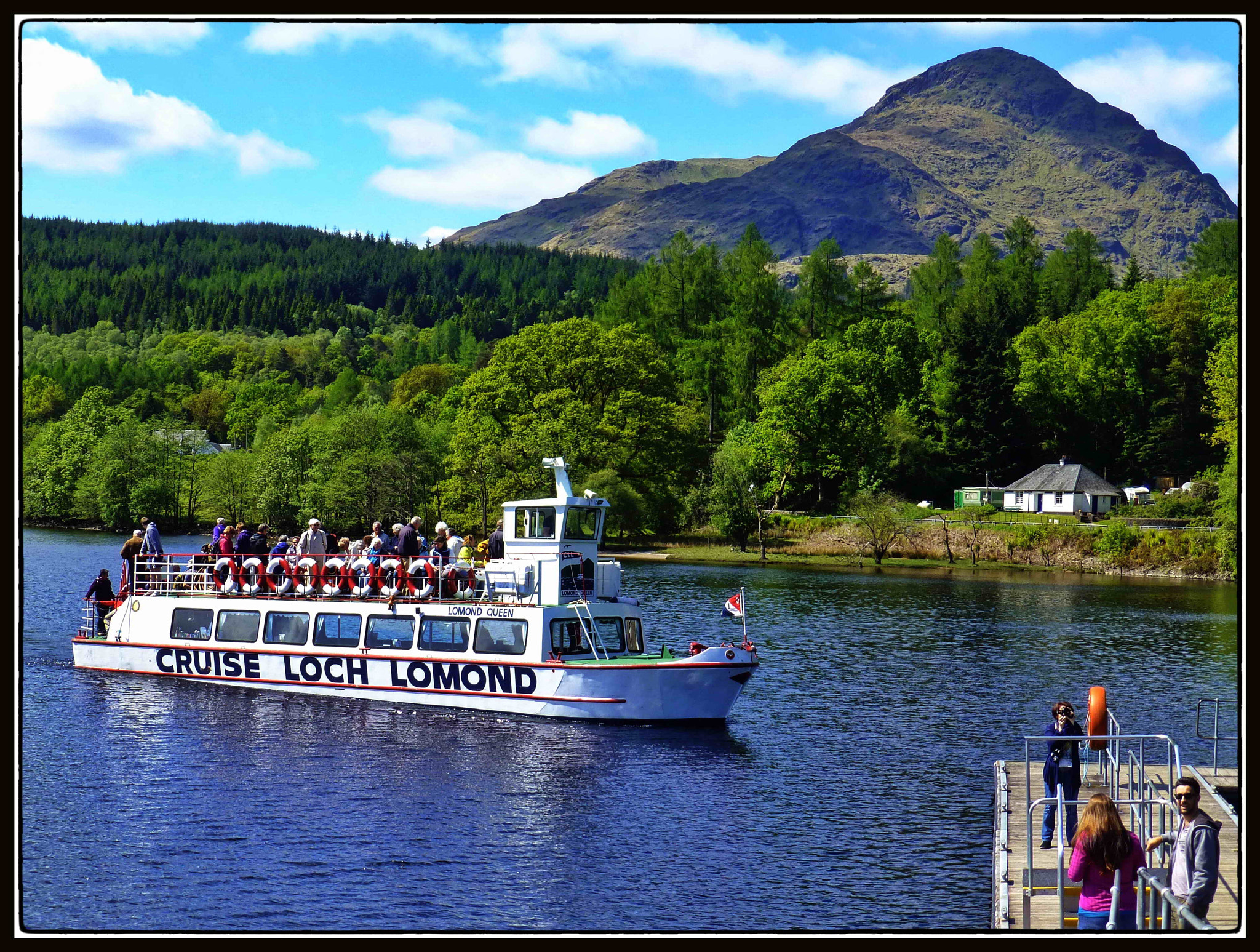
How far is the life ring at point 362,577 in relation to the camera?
35875mm

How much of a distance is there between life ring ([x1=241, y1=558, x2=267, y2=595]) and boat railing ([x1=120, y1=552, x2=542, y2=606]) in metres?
0.04

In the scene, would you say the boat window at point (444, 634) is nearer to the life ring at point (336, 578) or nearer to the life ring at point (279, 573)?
the life ring at point (336, 578)

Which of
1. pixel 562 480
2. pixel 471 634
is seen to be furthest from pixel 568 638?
pixel 562 480

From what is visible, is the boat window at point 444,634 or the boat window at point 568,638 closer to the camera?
the boat window at point 568,638

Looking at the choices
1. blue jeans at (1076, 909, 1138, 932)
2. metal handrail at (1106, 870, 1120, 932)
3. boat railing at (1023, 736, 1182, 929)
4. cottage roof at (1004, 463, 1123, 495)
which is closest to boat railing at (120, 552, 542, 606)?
boat railing at (1023, 736, 1182, 929)

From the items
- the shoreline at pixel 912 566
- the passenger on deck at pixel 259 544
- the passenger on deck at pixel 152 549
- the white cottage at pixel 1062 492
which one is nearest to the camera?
the passenger on deck at pixel 259 544

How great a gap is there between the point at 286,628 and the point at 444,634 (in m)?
5.82

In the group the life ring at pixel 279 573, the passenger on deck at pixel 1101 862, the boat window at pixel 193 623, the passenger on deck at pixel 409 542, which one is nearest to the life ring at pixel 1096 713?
the passenger on deck at pixel 1101 862

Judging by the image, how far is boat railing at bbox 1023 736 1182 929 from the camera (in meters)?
17.1

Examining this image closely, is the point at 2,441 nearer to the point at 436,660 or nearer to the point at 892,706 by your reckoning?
the point at 436,660

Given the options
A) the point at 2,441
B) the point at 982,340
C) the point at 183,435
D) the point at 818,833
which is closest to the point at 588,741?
the point at 818,833

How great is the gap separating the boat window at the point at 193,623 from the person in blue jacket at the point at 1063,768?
2715 cm

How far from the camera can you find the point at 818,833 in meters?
24.1

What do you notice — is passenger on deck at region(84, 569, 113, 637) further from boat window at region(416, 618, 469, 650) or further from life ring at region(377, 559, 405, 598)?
boat window at region(416, 618, 469, 650)
